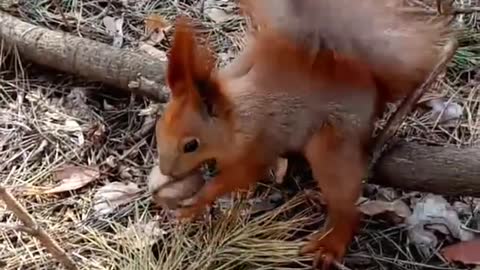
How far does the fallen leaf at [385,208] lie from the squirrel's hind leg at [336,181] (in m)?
0.14

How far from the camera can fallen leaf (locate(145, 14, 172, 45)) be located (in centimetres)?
298

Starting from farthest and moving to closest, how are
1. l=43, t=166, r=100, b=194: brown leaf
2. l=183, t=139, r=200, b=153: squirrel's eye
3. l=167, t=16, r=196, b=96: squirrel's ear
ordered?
l=43, t=166, r=100, b=194: brown leaf → l=183, t=139, r=200, b=153: squirrel's eye → l=167, t=16, r=196, b=96: squirrel's ear

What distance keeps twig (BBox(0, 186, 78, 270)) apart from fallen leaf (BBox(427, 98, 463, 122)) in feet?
3.41

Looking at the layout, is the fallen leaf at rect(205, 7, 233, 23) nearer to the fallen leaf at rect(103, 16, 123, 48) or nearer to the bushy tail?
the fallen leaf at rect(103, 16, 123, 48)

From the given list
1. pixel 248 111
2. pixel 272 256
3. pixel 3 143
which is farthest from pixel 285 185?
pixel 3 143

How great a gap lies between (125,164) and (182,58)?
77cm

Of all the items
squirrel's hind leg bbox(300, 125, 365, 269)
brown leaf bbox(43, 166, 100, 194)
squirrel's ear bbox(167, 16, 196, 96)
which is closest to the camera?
squirrel's ear bbox(167, 16, 196, 96)

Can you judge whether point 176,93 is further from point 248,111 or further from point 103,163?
point 103,163

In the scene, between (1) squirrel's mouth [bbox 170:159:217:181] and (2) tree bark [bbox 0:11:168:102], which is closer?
(1) squirrel's mouth [bbox 170:159:217:181]

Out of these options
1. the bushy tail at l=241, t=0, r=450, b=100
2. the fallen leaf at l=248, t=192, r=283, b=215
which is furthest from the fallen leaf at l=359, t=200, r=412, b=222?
the bushy tail at l=241, t=0, r=450, b=100

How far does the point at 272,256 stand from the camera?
2330 millimetres

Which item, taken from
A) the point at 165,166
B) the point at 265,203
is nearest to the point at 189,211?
the point at 165,166

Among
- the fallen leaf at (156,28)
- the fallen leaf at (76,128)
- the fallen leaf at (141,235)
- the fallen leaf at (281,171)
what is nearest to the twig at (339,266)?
the fallen leaf at (281,171)

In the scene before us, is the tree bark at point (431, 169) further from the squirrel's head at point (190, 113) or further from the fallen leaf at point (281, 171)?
the squirrel's head at point (190, 113)
